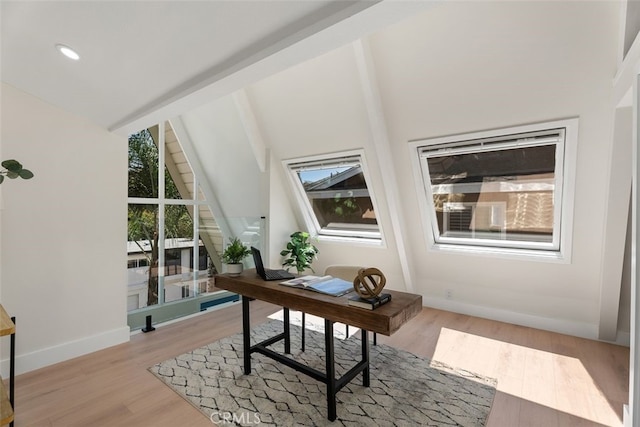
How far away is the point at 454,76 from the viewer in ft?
8.71

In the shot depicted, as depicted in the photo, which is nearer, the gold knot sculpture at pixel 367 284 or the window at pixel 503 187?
the gold knot sculpture at pixel 367 284

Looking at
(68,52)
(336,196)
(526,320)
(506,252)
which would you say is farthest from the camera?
(336,196)

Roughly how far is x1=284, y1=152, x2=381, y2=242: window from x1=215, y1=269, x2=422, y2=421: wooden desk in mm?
1983

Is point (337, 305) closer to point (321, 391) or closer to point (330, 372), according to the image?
point (330, 372)

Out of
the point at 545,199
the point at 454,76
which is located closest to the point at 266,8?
the point at 454,76

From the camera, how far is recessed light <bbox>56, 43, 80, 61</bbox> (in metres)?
1.88

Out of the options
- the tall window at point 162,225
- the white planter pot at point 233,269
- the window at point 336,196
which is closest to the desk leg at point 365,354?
the white planter pot at point 233,269

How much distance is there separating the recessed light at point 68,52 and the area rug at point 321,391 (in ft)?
7.53

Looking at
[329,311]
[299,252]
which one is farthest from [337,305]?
[299,252]

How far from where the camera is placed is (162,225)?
145 inches

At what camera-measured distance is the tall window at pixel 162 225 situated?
341 centimetres

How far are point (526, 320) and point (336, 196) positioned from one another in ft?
Answer: 8.69

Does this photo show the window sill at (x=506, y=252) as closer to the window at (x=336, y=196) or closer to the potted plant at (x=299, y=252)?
the window at (x=336, y=196)

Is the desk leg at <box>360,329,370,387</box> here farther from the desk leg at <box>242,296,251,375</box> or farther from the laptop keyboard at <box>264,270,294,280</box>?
the desk leg at <box>242,296,251,375</box>
